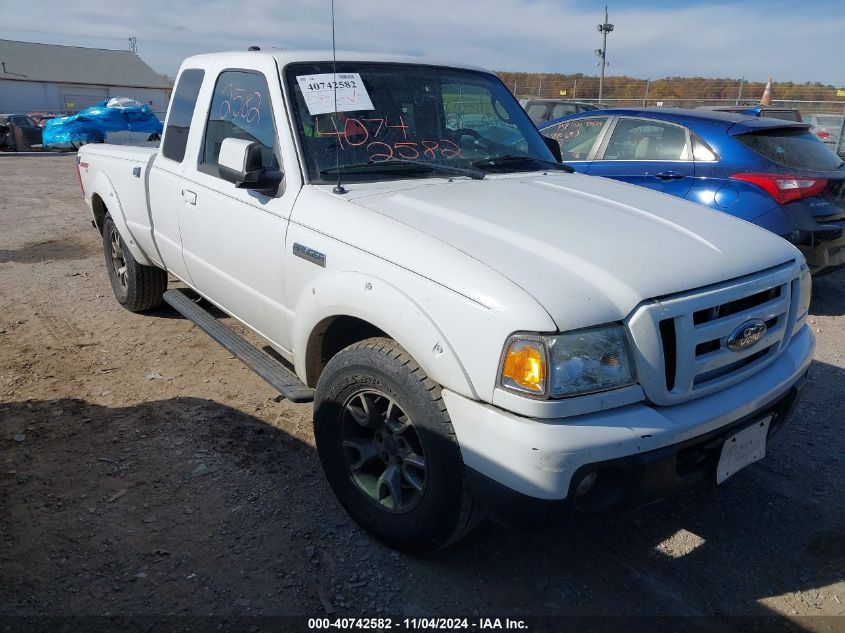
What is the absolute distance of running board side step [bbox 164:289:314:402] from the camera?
3053mm

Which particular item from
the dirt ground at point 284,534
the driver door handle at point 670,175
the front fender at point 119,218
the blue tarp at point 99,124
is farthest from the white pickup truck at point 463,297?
the blue tarp at point 99,124

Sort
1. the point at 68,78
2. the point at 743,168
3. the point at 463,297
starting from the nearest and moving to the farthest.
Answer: the point at 463,297 < the point at 743,168 < the point at 68,78

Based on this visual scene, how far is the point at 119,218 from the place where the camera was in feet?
16.2

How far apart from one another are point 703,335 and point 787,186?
4.06m

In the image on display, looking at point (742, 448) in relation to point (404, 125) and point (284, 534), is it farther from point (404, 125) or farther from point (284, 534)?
point (404, 125)

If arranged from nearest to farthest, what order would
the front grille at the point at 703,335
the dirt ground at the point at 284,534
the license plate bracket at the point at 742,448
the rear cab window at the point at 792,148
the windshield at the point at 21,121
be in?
the front grille at the point at 703,335, the license plate bracket at the point at 742,448, the dirt ground at the point at 284,534, the rear cab window at the point at 792,148, the windshield at the point at 21,121

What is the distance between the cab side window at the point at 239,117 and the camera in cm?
325

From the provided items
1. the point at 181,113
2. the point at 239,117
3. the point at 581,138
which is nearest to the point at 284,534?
the point at 239,117

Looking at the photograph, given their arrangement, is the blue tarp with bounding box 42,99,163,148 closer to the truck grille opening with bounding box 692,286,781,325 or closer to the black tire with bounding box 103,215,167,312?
the black tire with bounding box 103,215,167,312

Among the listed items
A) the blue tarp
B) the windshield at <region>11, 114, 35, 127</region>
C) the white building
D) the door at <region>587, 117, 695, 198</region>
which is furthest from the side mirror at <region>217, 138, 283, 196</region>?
the white building

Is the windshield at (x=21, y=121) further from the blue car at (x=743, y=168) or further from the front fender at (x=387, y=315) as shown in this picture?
the front fender at (x=387, y=315)

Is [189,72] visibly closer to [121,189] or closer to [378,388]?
[121,189]

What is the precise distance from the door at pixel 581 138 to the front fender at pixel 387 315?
14.7 ft

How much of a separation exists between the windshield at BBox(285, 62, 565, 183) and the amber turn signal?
4.58 ft
